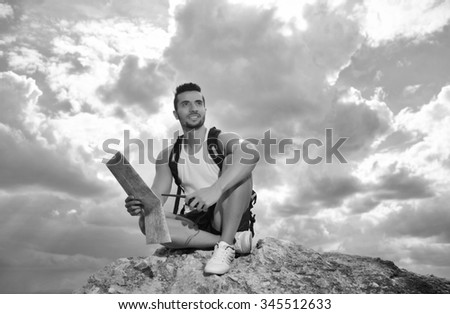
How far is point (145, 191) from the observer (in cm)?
560

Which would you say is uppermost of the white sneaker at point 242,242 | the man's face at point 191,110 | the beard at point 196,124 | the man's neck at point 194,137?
the man's face at point 191,110

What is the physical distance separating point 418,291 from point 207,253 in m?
2.91

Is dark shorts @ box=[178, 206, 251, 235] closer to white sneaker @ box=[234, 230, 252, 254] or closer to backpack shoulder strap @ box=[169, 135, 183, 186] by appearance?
white sneaker @ box=[234, 230, 252, 254]

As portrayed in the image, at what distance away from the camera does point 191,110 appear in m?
6.38

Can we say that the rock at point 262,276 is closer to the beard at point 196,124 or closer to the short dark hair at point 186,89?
the beard at point 196,124

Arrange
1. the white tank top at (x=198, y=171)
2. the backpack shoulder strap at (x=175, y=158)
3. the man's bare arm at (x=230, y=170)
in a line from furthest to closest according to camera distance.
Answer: the backpack shoulder strap at (x=175, y=158), the white tank top at (x=198, y=171), the man's bare arm at (x=230, y=170)

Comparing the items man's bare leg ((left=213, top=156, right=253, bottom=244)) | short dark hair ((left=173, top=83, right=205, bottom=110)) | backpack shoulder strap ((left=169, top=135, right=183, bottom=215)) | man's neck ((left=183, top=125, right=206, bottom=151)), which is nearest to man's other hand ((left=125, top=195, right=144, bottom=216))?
backpack shoulder strap ((left=169, top=135, right=183, bottom=215))

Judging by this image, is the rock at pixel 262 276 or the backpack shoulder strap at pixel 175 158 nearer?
the rock at pixel 262 276

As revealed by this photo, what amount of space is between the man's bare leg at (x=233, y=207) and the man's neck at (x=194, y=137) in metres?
0.62

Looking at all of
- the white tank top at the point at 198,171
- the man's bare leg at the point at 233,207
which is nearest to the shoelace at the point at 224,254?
the man's bare leg at the point at 233,207

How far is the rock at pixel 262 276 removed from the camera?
563 cm

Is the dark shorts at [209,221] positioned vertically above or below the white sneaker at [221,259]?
above

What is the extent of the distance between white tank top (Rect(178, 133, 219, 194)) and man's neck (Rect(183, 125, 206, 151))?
0.08m
